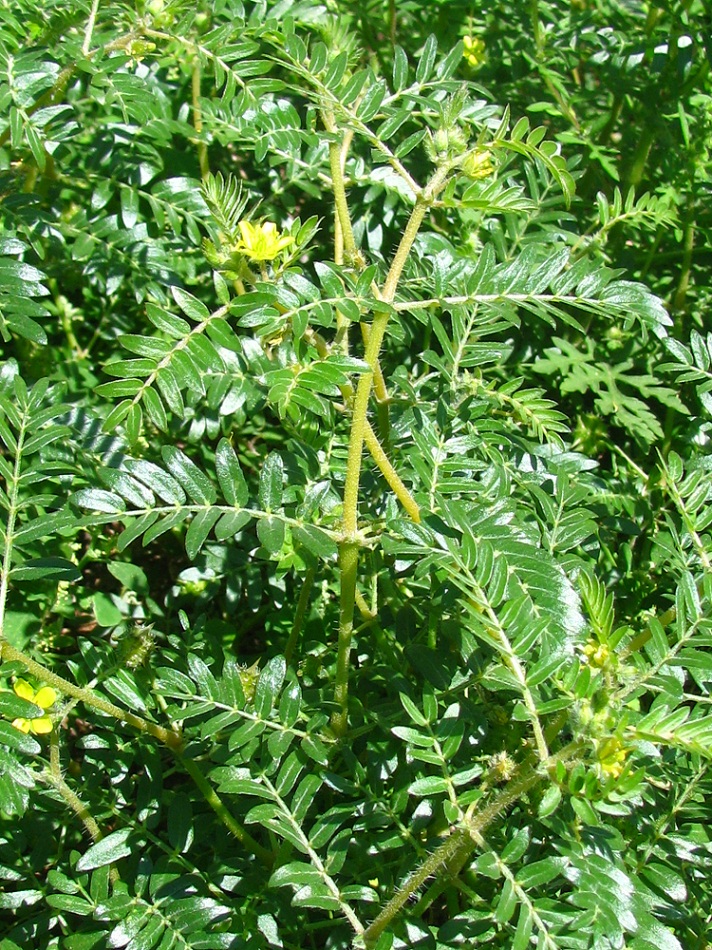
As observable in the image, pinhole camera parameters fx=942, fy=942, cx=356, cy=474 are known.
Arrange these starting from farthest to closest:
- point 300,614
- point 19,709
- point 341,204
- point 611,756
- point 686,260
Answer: point 686,260 → point 300,614 → point 341,204 → point 19,709 → point 611,756

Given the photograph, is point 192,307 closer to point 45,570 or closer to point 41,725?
point 45,570

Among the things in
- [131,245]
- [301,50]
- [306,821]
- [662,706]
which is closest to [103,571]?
[131,245]

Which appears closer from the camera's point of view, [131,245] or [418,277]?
[418,277]

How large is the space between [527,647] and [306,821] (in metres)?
0.71

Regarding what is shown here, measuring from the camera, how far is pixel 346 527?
1572 millimetres

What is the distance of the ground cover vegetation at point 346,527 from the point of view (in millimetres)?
1455

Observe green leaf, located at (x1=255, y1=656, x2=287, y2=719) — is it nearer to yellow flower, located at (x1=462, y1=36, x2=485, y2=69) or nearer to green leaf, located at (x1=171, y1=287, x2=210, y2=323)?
green leaf, located at (x1=171, y1=287, x2=210, y2=323)

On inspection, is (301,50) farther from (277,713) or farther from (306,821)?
(306,821)

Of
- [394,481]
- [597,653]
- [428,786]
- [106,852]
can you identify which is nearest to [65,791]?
[106,852]

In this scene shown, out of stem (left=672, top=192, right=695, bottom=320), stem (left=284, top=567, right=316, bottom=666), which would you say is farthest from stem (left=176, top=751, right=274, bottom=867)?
stem (left=672, top=192, right=695, bottom=320)

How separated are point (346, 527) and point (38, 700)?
59 centimetres

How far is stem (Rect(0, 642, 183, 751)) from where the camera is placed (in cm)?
149

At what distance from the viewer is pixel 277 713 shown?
5.56 ft

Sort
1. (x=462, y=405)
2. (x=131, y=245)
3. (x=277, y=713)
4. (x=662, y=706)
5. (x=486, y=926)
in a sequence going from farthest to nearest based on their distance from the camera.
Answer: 1. (x=131, y=245)
2. (x=462, y=405)
3. (x=277, y=713)
4. (x=486, y=926)
5. (x=662, y=706)
